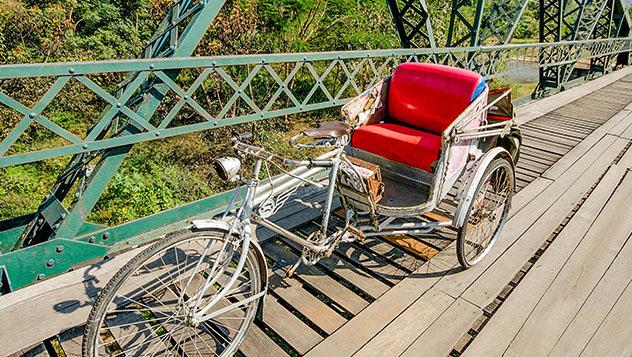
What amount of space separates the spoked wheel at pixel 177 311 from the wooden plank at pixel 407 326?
742 mm

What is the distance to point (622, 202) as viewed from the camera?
409cm

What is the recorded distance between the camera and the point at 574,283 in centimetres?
288

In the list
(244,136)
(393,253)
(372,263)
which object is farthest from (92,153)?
(393,253)

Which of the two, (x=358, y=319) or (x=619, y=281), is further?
(x=619, y=281)

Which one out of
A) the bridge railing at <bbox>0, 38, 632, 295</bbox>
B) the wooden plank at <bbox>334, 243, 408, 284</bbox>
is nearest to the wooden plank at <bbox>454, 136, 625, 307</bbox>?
the wooden plank at <bbox>334, 243, 408, 284</bbox>

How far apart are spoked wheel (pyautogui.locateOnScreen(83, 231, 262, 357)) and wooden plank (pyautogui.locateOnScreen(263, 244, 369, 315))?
1.38 feet

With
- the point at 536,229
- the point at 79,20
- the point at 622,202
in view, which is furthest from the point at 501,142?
the point at 79,20

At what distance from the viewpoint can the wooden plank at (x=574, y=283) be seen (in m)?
2.40

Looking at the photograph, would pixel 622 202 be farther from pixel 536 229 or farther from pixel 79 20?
pixel 79 20

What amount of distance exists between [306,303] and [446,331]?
2.91 feet

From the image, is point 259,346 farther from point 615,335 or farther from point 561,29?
point 561,29

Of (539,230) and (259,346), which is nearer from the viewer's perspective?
(259,346)

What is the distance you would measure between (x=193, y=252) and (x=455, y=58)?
19.1ft

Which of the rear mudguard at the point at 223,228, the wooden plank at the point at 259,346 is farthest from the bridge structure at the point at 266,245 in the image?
the rear mudguard at the point at 223,228
